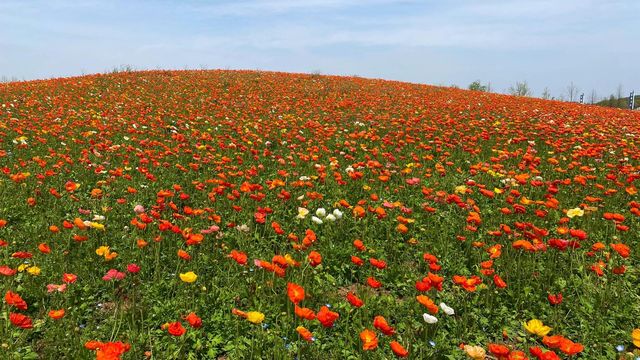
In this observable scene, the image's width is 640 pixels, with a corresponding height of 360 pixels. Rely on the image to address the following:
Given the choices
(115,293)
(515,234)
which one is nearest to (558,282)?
(515,234)

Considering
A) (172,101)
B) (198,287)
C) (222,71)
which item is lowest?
(198,287)

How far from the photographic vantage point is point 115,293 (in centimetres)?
370

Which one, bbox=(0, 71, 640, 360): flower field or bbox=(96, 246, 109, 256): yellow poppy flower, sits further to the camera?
bbox=(96, 246, 109, 256): yellow poppy flower

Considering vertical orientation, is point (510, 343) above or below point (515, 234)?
below

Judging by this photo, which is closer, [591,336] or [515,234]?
[591,336]

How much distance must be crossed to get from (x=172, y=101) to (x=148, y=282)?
1057 cm

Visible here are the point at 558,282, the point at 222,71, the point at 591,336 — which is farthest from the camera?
the point at 222,71

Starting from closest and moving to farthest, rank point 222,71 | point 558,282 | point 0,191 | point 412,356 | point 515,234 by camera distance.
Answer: point 412,356, point 558,282, point 515,234, point 0,191, point 222,71

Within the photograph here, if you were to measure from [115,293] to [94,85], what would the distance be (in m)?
14.3

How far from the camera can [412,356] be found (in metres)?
3.02

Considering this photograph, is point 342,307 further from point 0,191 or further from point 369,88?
point 369,88

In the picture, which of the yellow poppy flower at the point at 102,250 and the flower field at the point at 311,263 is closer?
the flower field at the point at 311,263

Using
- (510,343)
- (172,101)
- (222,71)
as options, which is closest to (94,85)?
(172,101)

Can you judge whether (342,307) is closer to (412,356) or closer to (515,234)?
(412,356)
